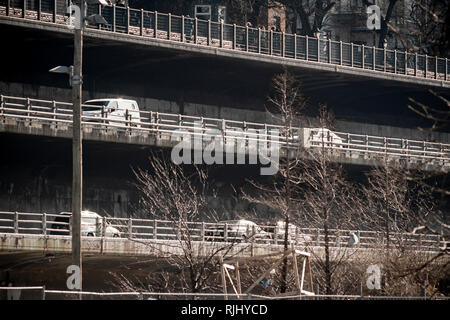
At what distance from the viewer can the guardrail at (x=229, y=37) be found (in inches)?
2095

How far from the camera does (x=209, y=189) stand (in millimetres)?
56844

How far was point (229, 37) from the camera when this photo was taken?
60406mm

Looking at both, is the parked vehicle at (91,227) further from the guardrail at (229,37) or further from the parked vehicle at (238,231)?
the guardrail at (229,37)

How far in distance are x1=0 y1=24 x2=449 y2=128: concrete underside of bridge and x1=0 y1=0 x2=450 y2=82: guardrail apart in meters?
0.74

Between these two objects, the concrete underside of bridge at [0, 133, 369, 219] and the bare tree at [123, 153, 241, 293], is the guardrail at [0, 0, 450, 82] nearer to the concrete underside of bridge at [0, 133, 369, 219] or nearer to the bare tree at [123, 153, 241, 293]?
the concrete underside of bridge at [0, 133, 369, 219]

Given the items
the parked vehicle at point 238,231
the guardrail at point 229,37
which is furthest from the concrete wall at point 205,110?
the parked vehicle at point 238,231

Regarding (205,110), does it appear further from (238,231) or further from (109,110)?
(238,231)

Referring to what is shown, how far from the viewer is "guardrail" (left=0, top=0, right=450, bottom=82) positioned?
175ft

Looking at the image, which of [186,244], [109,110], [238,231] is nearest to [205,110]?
[109,110]

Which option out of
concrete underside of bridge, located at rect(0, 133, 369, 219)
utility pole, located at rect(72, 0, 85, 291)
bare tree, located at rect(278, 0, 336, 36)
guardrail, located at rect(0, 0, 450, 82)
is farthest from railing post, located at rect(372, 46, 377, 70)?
utility pole, located at rect(72, 0, 85, 291)
